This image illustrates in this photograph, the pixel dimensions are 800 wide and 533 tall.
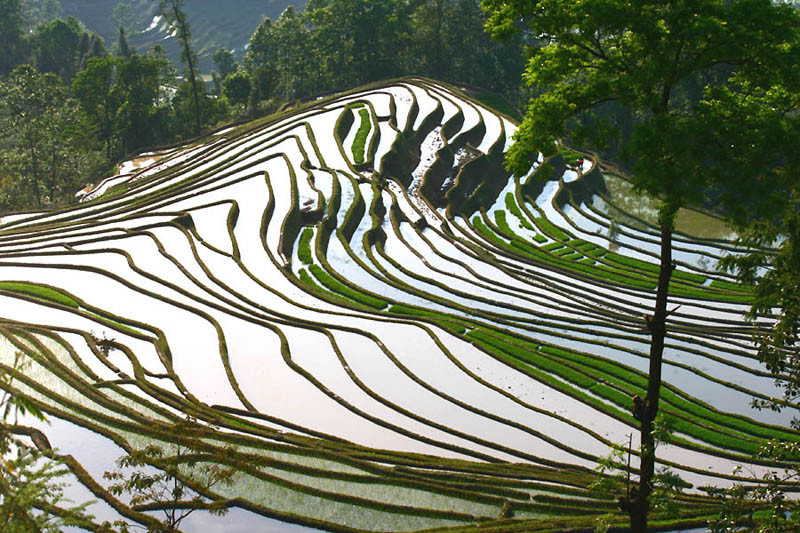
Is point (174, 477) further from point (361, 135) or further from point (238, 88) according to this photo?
point (238, 88)

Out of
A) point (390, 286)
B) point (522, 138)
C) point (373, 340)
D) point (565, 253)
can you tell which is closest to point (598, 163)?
point (565, 253)

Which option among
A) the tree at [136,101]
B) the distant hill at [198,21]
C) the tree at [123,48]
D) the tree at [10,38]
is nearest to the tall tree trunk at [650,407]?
the tree at [136,101]

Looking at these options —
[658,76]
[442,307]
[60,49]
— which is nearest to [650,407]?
[658,76]

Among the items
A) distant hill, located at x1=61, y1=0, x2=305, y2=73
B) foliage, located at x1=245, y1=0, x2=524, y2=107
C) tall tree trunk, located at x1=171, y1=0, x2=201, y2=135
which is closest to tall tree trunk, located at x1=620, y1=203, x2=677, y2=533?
tall tree trunk, located at x1=171, y1=0, x2=201, y2=135

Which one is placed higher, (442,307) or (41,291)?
(41,291)

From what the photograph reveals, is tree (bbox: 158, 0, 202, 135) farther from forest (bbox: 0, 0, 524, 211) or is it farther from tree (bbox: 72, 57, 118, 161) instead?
tree (bbox: 72, 57, 118, 161)

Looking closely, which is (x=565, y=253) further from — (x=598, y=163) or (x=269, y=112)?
(x=269, y=112)
